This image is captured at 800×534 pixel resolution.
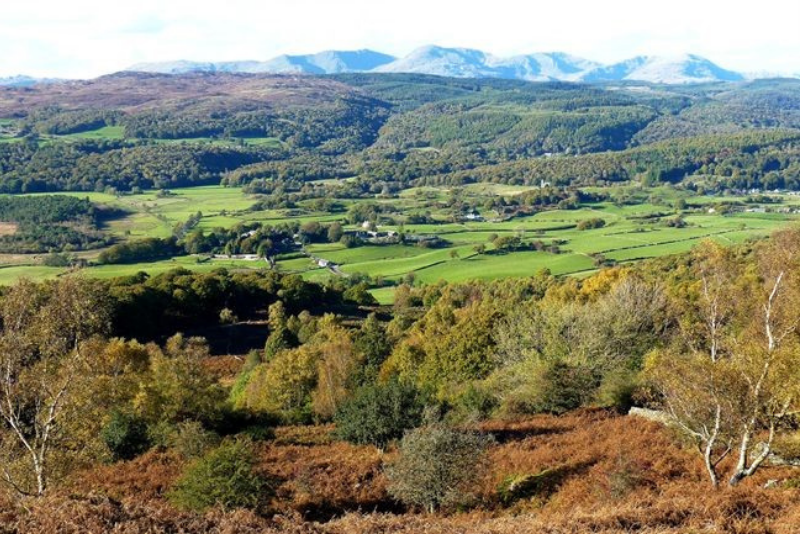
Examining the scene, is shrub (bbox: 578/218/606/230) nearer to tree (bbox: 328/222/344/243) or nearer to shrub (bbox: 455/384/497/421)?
tree (bbox: 328/222/344/243)

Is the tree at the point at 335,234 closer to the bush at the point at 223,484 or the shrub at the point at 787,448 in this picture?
the bush at the point at 223,484

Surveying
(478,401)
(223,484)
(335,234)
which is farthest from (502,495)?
(335,234)

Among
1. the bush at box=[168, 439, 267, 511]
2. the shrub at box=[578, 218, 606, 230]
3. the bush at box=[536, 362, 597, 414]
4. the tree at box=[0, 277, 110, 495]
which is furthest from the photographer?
the shrub at box=[578, 218, 606, 230]

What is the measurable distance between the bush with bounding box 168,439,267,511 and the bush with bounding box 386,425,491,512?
4626 millimetres

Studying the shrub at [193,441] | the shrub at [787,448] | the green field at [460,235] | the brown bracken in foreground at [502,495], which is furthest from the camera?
the green field at [460,235]

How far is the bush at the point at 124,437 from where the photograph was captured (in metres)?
30.4

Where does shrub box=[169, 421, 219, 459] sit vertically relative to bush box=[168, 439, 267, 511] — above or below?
below

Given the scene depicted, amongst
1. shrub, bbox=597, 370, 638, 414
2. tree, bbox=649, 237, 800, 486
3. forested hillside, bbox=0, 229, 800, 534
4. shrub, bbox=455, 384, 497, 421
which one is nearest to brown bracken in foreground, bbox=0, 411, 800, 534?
forested hillside, bbox=0, 229, 800, 534

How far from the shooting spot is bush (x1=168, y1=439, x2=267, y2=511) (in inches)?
776

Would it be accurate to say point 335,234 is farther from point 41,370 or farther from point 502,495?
point 41,370

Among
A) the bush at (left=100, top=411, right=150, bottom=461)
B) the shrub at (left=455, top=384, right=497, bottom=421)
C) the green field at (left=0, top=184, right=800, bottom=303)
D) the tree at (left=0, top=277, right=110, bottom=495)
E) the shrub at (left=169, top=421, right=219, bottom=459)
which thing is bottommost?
the green field at (left=0, top=184, right=800, bottom=303)

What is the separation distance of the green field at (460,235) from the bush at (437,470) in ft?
225

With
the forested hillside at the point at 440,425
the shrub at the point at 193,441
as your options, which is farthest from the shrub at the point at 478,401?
the shrub at the point at 193,441

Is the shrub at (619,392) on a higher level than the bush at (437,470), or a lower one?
lower
